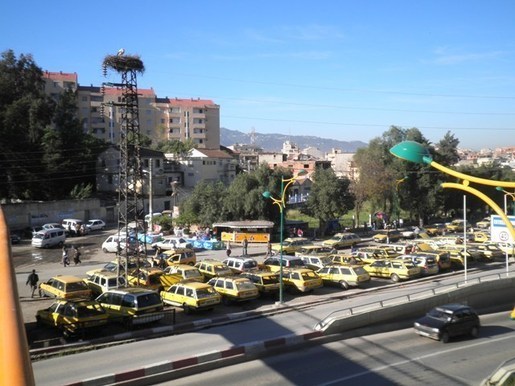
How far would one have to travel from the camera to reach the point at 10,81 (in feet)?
196

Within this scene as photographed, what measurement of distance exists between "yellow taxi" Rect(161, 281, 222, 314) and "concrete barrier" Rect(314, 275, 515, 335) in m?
5.16

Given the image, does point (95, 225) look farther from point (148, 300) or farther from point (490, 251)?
point (490, 251)

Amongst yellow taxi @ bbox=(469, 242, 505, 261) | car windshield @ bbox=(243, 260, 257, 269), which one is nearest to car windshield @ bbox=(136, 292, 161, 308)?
car windshield @ bbox=(243, 260, 257, 269)

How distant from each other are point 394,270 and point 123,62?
18.7 meters

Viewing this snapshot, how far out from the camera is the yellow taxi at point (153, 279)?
78.2 ft

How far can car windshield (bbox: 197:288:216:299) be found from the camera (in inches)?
785

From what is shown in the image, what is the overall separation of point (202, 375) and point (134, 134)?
53.2 feet

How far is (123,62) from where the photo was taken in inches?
1019

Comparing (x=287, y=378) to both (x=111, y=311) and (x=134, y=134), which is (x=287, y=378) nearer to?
(x=111, y=311)

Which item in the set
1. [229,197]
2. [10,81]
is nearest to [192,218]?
[229,197]

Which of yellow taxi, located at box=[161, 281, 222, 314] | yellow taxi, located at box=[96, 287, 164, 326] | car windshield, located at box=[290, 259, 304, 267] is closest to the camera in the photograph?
yellow taxi, located at box=[96, 287, 164, 326]

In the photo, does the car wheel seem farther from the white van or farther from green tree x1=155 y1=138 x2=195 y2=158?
green tree x1=155 y1=138 x2=195 y2=158

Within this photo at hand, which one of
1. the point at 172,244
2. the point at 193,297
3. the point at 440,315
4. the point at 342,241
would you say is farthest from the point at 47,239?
the point at 440,315

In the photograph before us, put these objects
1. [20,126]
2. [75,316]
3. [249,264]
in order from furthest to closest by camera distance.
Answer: [20,126], [249,264], [75,316]
